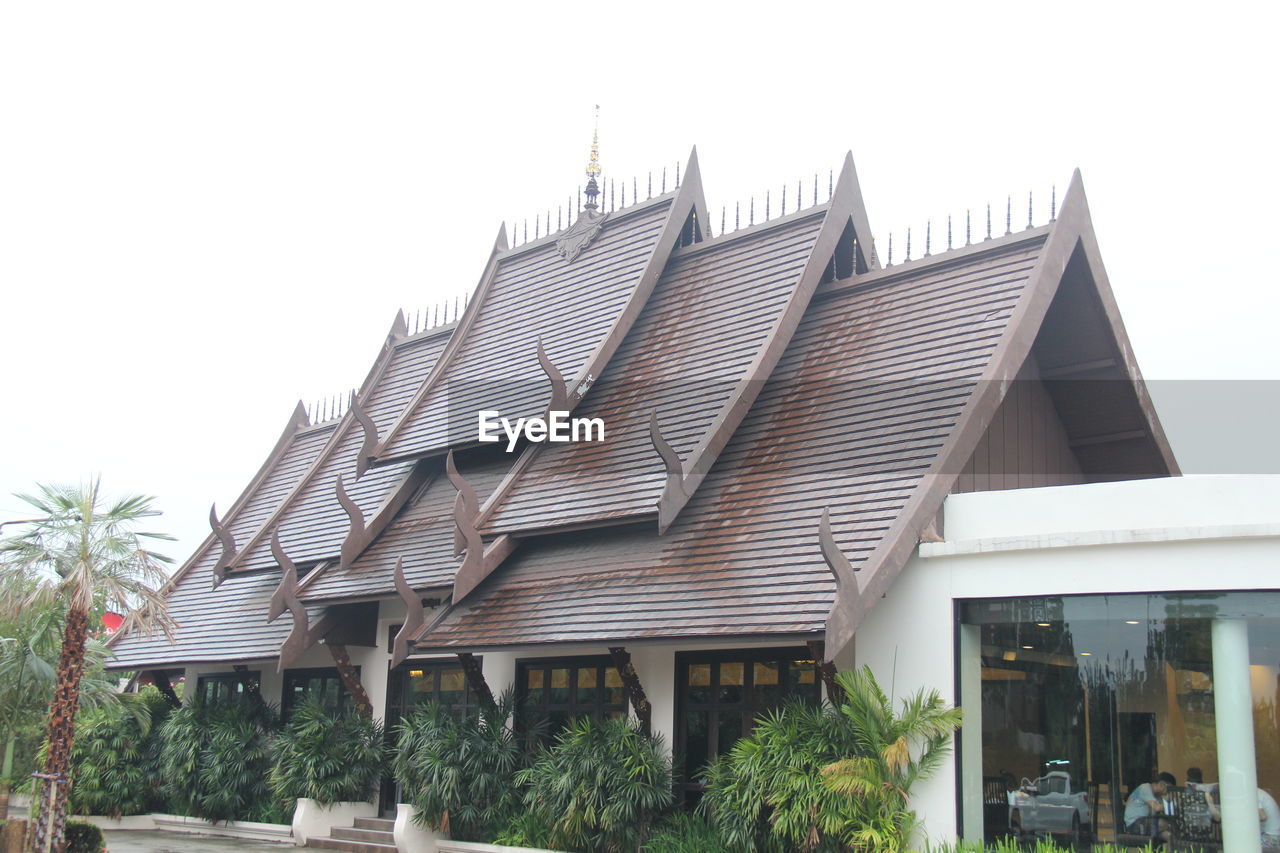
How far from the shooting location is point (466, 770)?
49.2 ft

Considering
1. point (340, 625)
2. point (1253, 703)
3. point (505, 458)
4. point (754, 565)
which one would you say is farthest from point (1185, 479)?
point (340, 625)

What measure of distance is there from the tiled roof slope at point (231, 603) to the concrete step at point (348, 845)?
2702 mm

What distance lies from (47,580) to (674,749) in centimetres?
742

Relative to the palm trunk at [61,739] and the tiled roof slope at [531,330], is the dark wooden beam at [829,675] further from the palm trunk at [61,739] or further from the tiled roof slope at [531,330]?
the palm trunk at [61,739]

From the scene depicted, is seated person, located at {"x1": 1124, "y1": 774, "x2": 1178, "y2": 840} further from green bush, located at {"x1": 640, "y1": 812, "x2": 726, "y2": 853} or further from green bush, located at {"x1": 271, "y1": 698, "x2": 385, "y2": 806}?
green bush, located at {"x1": 271, "y1": 698, "x2": 385, "y2": 806}

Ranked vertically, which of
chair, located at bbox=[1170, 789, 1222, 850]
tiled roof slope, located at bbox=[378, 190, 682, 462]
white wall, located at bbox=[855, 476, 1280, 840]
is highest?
tiled roof slope, located at bbox=[378, 190, 682, 462]

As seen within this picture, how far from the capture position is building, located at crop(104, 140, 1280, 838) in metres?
11.7

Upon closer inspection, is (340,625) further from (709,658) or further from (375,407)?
(709,658)

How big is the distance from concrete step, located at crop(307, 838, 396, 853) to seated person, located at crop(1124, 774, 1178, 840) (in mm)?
9155

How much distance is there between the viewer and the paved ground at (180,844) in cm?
1666

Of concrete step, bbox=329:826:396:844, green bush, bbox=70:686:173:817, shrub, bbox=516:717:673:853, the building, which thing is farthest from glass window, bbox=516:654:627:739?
green bush, bbox=70:686:173:817

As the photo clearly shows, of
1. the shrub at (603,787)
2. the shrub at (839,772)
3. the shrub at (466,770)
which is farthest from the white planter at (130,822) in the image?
the shrub at (839,772)

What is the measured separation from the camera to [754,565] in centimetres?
1266

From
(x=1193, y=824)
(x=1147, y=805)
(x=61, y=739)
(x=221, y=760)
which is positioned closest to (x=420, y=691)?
(x=221, y=760)
